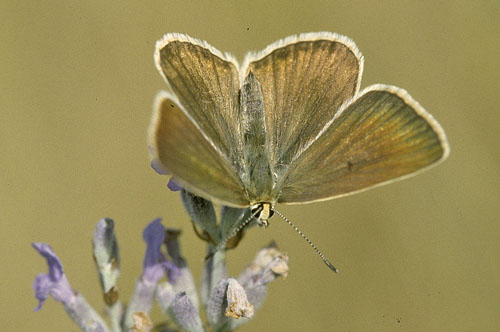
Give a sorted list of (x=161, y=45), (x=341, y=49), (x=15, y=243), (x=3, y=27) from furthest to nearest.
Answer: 1. (x=3, y=27)
2. (x=15, y=243)
3. (x=341, y=49)
4. (x=161, y=45)

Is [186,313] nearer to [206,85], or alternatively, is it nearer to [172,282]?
[172,282]

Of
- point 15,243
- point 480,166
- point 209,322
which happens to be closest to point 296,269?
point 480,166

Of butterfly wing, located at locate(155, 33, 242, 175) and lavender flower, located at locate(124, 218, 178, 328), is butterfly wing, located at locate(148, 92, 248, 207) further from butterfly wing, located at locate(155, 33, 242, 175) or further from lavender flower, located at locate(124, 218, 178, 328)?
lavender flower, located at locate(124, 218, 178, 328)

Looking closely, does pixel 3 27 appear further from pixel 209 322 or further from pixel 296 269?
pixel 209 322

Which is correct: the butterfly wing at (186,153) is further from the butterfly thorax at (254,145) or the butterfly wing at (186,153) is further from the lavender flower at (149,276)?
the lavender flower at (149,276)

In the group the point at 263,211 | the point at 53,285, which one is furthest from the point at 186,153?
the point at 53,285

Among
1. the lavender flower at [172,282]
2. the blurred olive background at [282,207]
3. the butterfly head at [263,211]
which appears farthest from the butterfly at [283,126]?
the blurred olive background at [282,207]

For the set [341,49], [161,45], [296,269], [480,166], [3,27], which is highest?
[3,27]
